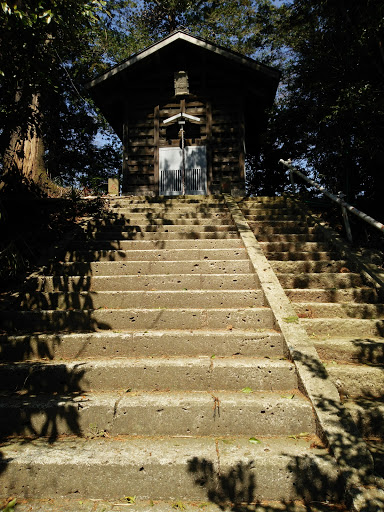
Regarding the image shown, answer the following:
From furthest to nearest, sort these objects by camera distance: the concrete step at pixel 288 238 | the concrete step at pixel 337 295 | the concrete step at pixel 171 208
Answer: the concrete step at pixel 171 208, the concrete step at pixel 288 238, the concrete step at pixel 337 295

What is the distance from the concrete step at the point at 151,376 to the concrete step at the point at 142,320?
62 centimetres

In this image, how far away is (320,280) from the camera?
14.3ft

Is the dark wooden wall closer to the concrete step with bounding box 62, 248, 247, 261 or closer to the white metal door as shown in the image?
the white metal door

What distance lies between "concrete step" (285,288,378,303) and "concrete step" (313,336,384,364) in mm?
852

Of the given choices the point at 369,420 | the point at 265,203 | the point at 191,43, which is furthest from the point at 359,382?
the point at 191,43

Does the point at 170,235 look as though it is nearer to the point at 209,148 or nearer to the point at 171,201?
the point at 171,201

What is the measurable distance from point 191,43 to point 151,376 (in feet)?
36.6

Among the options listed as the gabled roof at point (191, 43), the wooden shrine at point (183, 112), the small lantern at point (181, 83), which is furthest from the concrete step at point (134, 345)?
the gabled roof at point (191, 43)

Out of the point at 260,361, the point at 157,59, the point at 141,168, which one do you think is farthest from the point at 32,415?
the point at 157,59

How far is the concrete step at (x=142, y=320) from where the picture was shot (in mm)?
3570

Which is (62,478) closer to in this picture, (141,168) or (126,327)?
(126,327)

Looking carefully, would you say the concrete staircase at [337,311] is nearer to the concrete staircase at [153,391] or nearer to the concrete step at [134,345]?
the concrete staircase at [153,391]

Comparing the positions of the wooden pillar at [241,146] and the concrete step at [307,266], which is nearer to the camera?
the concrete step at [307,266]

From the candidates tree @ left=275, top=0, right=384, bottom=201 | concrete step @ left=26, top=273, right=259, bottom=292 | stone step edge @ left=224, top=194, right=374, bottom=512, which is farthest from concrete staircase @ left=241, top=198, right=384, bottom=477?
tree @ left=275, top=0, right=384, bottom=201
